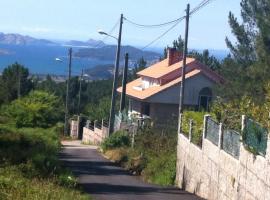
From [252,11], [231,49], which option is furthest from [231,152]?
[231,49]

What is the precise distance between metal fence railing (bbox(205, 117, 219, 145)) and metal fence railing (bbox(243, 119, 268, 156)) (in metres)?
3.61

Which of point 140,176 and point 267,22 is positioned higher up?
point 267,22

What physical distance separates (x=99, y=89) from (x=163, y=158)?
2913 inches

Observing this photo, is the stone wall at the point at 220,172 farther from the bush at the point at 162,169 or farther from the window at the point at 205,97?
the window at the point at 205,97

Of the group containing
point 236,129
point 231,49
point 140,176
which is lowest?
point 140,176

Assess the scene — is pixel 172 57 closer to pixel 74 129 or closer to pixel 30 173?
pixel 74 129

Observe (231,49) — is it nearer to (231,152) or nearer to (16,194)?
(231,152)

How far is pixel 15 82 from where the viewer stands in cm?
7600

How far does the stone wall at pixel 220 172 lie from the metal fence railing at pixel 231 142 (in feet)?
0.43

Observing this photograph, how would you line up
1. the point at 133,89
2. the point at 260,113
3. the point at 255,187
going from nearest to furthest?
the point at 255,187 → the point at 260,113 → the point at 133,89

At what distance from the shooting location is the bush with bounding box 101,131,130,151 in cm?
4016

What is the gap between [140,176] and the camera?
2961cm

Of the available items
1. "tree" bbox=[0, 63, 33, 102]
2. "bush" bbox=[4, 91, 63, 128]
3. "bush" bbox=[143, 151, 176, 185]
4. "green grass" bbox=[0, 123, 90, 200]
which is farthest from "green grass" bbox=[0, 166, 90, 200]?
"tree" bbox=[0, 63, 33, 102]

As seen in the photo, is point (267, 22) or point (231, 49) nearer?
point (267, 22)
